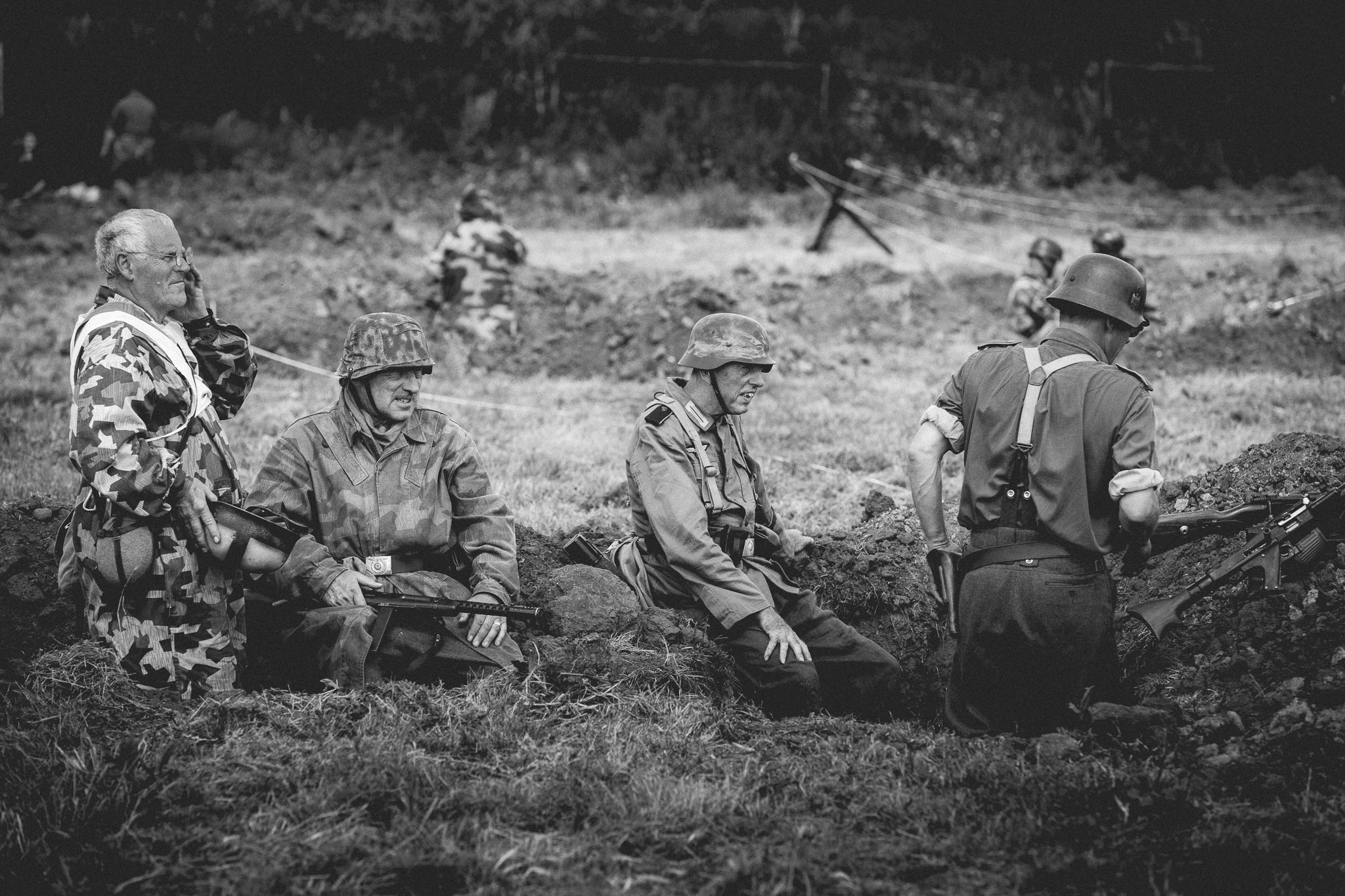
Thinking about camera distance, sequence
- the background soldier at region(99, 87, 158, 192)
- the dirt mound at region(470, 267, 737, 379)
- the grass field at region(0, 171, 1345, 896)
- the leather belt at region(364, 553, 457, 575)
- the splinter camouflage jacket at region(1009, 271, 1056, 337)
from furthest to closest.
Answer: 1. the background soldier at region(99, 87, 158, 192)
2. the dirt mound at region(470, 267, 737, 379)
3. the splinter camouflage jacket at region(1009, 271, 1056, 337)
4. the leather belt at region(364, 553, 457, 575)
5. the grass field at region(0, 171, 1345, 896)

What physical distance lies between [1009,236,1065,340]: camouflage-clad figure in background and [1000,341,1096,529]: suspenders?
18.1 ft

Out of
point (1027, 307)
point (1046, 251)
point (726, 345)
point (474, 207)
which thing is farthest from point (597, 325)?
point (726, 345)

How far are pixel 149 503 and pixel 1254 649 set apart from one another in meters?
4.61

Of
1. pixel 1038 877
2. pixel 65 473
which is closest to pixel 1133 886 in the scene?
pixel 1038 877

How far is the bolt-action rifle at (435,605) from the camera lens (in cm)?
478

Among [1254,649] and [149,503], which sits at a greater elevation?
[149,503]

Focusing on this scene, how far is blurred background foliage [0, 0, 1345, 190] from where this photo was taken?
22.2m

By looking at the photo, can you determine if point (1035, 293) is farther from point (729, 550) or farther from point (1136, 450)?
point (1136, 450)

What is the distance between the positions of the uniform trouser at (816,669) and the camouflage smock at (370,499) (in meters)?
1.02

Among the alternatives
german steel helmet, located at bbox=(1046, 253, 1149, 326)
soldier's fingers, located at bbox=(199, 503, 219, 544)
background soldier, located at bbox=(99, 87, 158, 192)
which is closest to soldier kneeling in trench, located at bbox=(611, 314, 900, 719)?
german steel helmet, located at bbox=(1046, 253, 1149, 326)

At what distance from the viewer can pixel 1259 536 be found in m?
5.19

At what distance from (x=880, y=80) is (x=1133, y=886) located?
71.2 ft

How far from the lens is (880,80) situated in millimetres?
23219

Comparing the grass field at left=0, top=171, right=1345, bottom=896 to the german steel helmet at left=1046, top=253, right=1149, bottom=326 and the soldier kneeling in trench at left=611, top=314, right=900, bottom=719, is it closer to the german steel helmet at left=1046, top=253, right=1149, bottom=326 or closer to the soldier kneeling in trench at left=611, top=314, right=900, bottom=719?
the soldier kneeling in trench at left=611, top=314, right=900, bottom=719
